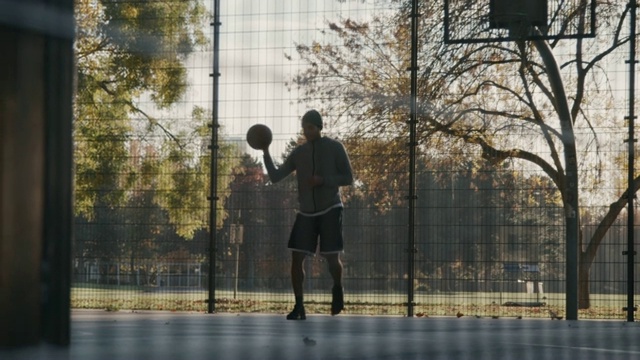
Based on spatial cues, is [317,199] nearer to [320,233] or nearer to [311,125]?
[320,233]

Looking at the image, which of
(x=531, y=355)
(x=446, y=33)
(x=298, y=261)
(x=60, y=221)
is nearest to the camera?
(x=60, y=221)

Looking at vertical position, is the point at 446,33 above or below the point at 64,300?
above

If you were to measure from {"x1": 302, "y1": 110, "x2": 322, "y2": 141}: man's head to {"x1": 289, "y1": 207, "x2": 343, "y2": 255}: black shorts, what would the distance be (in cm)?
58

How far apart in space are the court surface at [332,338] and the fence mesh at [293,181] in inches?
24.0

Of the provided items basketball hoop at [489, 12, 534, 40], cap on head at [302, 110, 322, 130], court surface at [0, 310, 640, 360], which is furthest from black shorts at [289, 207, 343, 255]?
basketball hoop at [489, 12, 534, 40]

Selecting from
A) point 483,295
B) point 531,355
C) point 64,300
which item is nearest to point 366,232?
point 483,295

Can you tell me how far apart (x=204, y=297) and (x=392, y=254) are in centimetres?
174

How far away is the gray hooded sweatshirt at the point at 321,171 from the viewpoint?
9.74 metres

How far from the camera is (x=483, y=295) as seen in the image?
37.0 feet

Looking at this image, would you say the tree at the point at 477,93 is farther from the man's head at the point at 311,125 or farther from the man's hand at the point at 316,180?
the man's hand at the point at 316,180

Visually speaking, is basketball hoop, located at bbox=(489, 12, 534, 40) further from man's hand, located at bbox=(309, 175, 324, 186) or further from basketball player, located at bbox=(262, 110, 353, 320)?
man's hand, located at bbox=(309, 175, 324, 186)

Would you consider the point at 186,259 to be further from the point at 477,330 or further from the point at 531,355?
the point at 531,355

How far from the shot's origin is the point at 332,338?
7.29 metres

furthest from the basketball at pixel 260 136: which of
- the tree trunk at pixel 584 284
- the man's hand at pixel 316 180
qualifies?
the tree trunk at pixel 584 284
